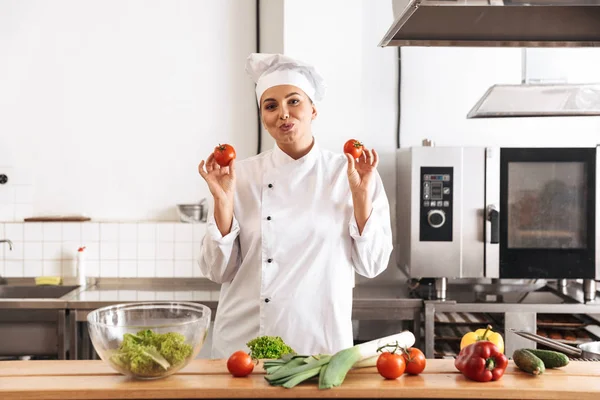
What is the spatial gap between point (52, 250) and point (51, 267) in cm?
10

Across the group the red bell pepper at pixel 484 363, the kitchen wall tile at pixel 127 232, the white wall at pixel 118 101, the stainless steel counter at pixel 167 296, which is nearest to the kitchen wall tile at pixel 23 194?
the white wall at pixel 118 101

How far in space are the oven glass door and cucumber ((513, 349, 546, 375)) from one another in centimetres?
162

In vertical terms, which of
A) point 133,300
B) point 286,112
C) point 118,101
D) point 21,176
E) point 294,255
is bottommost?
point 133,300

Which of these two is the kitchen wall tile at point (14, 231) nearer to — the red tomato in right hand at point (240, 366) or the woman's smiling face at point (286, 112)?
the woman's smiling face at point (286, 112)

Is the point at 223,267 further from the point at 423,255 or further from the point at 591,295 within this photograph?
the point at 591,295

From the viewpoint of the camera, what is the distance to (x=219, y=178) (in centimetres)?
222

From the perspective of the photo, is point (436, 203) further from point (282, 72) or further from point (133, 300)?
point (133, 300)

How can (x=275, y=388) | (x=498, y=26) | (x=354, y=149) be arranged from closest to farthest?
(x=275, y=388), (x=498, y=26), (x=354, y=149)

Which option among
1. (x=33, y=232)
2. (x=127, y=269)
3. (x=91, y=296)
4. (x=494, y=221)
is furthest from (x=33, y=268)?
(x=494, y=221)

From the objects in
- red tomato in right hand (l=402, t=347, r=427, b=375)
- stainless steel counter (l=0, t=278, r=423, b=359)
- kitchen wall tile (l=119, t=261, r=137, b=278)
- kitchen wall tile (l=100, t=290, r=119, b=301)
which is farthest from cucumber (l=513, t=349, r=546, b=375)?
kitchen wall tile (l=119, t=261, r=137, b=278)

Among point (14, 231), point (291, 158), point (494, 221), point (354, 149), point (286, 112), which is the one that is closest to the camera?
point (354, 149)

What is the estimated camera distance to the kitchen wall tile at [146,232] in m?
3.82

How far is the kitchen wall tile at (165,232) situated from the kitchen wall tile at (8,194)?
926mm

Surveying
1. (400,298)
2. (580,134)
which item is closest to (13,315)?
(400,298)
